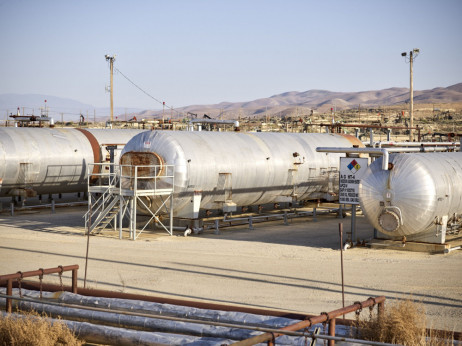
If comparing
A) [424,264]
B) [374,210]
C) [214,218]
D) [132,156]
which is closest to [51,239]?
[132,156]

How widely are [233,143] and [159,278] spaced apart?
1060 centimetres

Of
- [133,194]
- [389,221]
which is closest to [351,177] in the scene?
[389,221]

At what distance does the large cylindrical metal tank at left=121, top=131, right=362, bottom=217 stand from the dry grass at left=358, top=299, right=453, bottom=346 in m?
14.0

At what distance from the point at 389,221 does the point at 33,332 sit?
1213cm

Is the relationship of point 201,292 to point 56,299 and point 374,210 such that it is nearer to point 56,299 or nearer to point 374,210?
point 56,299

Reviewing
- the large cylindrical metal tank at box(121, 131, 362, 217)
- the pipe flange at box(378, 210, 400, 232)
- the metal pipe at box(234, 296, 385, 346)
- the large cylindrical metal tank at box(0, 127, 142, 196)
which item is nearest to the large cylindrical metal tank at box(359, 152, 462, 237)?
the pipe flange at box(378, 210, 400, 232)

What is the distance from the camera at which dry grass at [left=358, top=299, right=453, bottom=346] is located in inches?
360

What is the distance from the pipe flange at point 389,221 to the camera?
19281 mm

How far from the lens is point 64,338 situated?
9867 millimetres

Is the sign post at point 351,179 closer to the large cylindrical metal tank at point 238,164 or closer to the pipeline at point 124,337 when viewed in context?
the large cylindrical metal tank at point 238,164

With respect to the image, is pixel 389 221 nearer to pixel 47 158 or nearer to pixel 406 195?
pixel 406 195

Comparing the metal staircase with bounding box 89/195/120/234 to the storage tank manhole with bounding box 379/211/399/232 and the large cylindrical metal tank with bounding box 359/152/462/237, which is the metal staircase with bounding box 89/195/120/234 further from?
the storage tank manhole with bounding box 379/211/399/232

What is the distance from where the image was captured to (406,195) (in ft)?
62.8

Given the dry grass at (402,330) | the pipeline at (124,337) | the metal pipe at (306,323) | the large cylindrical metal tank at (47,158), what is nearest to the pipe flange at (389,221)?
the metal pipe at (306,323)
